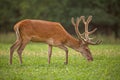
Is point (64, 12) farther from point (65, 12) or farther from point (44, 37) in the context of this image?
point (44, 37)

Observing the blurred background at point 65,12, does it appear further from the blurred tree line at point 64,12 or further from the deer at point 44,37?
the deer at point 44,37

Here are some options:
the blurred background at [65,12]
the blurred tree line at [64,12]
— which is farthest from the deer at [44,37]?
the blurred tree line at [64,12]

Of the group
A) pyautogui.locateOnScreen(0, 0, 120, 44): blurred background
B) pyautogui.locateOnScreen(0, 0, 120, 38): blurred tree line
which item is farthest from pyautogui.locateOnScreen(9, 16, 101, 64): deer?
pyautogui.locateOnScreen(0, 0, 120, 38): blurred tree line

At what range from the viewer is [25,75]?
9656mm

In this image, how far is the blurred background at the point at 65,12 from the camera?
28.5 m

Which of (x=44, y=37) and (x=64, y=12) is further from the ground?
(x=64, y=12)

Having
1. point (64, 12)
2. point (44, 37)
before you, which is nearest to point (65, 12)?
point (64, 12)

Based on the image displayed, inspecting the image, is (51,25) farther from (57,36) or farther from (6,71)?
(6,71)

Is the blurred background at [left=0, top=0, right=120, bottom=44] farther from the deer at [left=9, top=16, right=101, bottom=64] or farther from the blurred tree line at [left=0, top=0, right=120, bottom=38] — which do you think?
the deer at [left=9, top=16, right=101, bottom=64]

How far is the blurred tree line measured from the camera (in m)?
28.5

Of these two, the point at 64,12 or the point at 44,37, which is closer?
the point at 44,37

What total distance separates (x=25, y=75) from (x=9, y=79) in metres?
0.59

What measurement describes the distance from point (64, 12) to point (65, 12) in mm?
74

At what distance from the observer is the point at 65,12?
28812 mm
